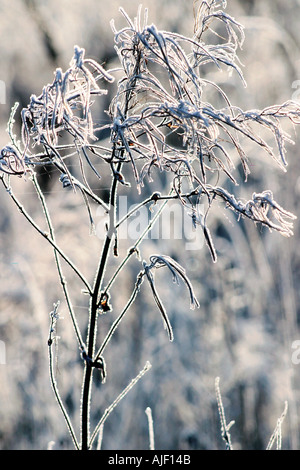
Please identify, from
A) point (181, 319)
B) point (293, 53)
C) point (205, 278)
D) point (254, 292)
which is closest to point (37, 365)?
point (181, 319)

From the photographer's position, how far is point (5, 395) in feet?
7.87

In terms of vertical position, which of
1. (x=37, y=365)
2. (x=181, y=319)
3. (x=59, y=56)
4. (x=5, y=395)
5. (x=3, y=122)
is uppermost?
(x=59, y=56)

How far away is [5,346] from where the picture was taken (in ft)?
8.26

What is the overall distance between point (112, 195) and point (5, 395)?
1.98 metres

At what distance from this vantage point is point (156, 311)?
9.09 feet

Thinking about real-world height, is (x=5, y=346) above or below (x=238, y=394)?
above

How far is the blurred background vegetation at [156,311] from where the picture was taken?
8.20ft

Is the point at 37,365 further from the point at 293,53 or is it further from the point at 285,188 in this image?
the point at 293,53

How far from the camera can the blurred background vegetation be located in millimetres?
2500

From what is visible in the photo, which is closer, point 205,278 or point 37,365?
point 37,365

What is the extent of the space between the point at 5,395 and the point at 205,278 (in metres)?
1.30
